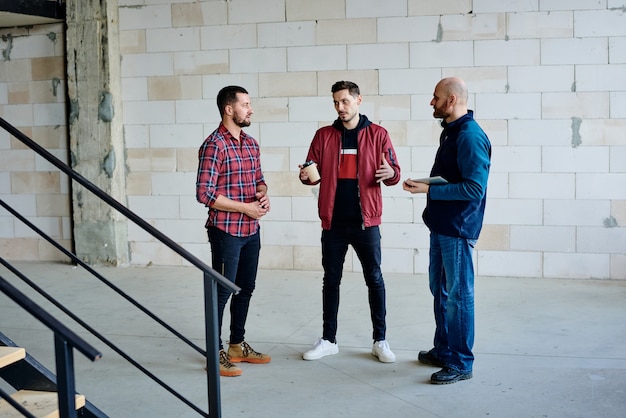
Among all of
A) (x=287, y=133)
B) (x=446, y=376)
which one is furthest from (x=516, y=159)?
(x=446, y=376)

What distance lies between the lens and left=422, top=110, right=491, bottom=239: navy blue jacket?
10.6ft

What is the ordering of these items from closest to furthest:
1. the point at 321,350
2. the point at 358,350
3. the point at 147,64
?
the point at 321,350 < the point at 358,350 < the point at 147,64

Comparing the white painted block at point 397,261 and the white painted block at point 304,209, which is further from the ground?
the white painted block at point 304,209

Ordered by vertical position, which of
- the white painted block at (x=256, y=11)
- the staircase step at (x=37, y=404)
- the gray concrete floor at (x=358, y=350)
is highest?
the white painted block at (x=256, y=11)

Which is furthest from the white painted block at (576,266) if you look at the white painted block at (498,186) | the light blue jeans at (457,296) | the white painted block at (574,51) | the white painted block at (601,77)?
the light blue jeans at (457,296)

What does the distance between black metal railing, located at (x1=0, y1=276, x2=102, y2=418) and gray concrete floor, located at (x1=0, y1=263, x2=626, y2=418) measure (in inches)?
49.3

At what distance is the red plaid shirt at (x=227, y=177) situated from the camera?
3.54 metres

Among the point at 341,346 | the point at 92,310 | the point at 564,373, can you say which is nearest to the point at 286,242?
the point at 92,310

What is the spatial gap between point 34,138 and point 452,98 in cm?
467

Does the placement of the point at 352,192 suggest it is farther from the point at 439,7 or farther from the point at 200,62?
the point at 200,62

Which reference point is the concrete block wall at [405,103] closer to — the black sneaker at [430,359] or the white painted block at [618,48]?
the white painted block at [618,48]

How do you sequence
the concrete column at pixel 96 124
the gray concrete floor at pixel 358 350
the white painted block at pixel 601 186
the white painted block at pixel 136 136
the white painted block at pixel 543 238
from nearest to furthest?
1. the gray concrete floor at pixel 358 350
2. the white painted block at pixel 601 186
3. the white painted block at pixel 543 238
4. the concrete column at pixel 96 124
5. the white painted block at pixel 136 136

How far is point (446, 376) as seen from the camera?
11.0 ft

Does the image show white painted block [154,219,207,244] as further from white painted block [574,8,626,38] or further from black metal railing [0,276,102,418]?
black metal railing [0,276,102,418]
